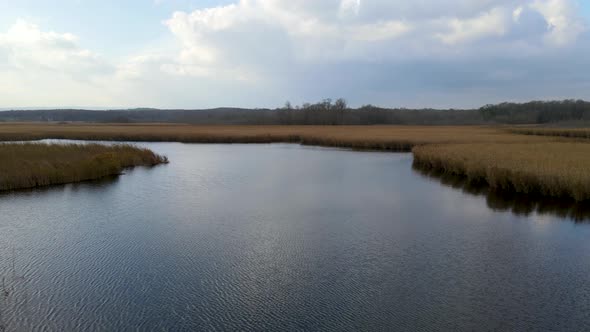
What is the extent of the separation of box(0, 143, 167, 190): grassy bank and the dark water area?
1.14 m

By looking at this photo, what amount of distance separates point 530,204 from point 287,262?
21.2 feet

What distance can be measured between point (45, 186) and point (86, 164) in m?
1.93

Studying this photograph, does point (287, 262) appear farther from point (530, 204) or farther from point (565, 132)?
point (565, 132)

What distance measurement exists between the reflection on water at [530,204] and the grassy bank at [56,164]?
34.5 feet

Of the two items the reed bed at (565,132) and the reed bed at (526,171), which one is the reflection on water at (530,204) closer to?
the reed bed at (526,171)

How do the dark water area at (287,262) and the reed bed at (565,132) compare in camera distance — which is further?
the reed bed at (565,132)

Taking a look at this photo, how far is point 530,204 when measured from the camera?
1043cm

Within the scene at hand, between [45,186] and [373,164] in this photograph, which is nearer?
[45,186]

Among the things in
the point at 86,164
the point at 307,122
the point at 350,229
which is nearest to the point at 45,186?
the point at 86,164

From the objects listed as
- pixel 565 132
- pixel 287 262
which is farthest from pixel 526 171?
pixel 565 132

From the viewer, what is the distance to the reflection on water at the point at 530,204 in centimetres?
957

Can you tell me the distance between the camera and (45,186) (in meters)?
12.8

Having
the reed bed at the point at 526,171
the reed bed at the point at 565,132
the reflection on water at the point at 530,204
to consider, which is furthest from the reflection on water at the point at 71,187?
the reed bed at the point at 565,132

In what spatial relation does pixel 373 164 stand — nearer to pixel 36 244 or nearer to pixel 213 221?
pixel 213 221
